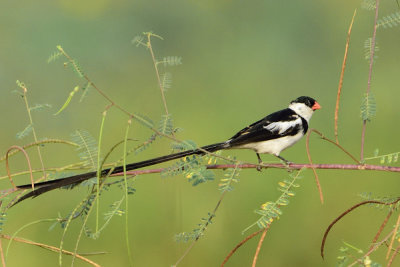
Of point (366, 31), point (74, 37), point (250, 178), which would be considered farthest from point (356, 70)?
point (74, 37)

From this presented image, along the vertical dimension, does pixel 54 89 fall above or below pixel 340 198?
above

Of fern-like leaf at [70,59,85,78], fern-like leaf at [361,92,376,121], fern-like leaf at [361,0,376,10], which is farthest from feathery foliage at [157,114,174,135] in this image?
fern-like leaf at [361,0,376,10]

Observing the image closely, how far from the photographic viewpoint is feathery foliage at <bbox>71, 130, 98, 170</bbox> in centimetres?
180

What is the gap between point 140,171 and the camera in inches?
69.9

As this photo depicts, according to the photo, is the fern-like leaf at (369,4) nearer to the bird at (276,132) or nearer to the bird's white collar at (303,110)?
the bird at (276,132)

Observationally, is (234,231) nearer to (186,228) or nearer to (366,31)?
(186,228)

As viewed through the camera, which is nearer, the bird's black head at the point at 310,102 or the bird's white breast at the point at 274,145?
the bird's white breast at the point at 274,145

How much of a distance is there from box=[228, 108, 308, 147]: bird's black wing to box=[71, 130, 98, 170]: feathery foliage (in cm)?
122

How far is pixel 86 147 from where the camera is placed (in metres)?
1.80

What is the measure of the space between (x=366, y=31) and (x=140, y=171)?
5766 mm

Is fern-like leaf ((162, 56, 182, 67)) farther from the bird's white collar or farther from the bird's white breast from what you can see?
the bird's white collar

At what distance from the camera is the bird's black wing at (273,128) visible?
9.92 ft

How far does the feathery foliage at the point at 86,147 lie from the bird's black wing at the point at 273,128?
122 cm

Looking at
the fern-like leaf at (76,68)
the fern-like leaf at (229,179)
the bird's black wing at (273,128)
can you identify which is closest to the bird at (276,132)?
the bird's black wing at (273,128)
